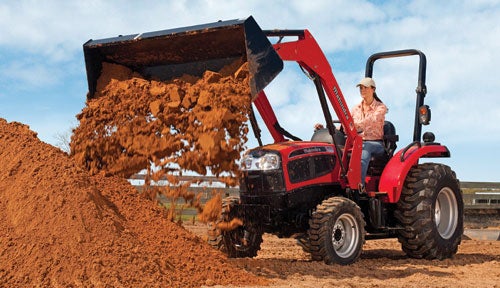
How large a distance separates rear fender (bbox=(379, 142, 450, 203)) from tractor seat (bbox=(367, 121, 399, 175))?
0.10 metres

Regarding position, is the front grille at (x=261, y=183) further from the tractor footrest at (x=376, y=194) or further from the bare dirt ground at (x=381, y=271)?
the tractor footrest at (x=376, y=194)

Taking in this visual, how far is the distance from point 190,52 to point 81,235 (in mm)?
2566

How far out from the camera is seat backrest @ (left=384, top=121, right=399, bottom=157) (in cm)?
871

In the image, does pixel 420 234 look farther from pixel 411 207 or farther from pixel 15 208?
pixel 15 208

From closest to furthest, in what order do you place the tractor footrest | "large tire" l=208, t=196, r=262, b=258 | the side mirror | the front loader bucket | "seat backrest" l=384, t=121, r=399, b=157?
the front loader bucket
"large tire" l=208, t=196, r=262, b=258
the tractor footrest
"seat backrest" l=384, t=121, r=399, b=157
the side mirror

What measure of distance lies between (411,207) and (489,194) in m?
10.2

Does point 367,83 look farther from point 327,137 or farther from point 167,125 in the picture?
point 167,125

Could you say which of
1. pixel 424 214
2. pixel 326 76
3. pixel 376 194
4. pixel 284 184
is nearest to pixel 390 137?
pixel 376 194

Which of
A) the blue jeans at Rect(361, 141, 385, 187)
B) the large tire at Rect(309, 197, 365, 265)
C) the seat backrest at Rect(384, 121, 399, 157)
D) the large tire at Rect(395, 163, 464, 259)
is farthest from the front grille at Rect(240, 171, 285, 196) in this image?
the large tire at Rect(395, 163, 464, 259)

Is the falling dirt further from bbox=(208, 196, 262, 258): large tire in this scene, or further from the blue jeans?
the blue jeans

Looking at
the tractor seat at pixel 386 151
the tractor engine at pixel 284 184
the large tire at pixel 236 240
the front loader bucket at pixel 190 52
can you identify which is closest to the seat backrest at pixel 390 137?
the tractor seat at pixel 386 151

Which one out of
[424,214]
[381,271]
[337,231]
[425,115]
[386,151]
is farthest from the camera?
[425,115]

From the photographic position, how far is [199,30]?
24.0 feet

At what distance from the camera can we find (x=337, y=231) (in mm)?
7656
